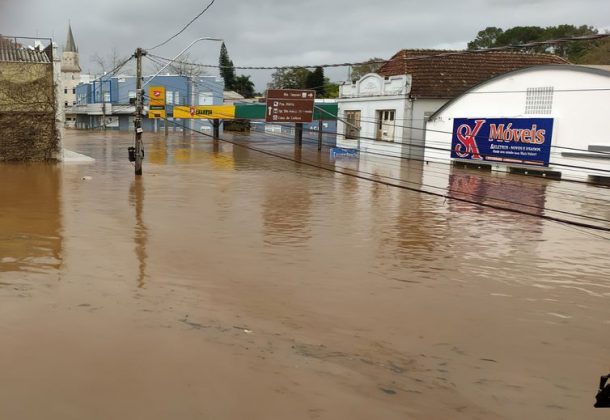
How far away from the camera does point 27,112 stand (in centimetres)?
2806

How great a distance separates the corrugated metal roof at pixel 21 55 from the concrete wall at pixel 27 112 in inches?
14.6

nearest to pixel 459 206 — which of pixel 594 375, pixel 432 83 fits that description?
pixel 594 375

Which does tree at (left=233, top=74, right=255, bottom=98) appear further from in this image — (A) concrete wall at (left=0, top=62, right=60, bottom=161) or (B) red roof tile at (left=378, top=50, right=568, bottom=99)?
(A) concrete wall at (left=0, top=62, right=60, bottom=161)

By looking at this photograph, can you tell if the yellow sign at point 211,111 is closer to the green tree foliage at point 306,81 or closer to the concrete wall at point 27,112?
the concrete wall at point 27,112

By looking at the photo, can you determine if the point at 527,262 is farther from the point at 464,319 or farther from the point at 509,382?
the point at 509,382

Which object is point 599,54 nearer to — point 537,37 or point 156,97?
point 537,37

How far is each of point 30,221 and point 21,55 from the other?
18.7m

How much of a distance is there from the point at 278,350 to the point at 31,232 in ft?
26.9

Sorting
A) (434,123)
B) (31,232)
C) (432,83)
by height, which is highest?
(432,83)

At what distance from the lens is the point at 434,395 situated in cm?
543

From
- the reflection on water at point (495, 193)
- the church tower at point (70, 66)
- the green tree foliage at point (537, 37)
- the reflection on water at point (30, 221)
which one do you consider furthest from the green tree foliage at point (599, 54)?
the church tower at point (70, 66)

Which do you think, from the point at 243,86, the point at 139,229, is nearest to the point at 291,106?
the point at 139,229

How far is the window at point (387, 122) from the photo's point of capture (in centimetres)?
3562

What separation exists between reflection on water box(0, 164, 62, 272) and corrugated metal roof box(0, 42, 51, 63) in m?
7.58
